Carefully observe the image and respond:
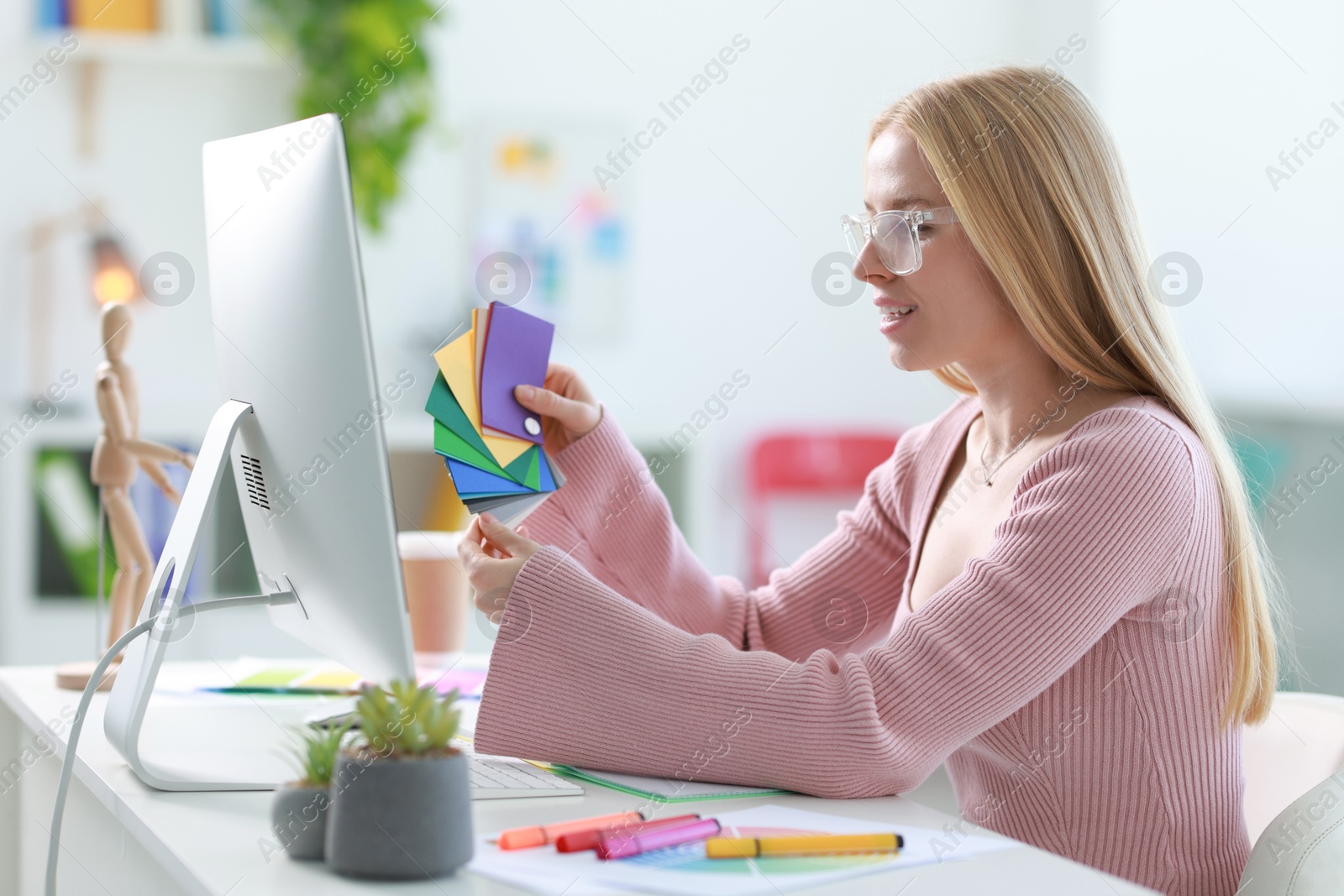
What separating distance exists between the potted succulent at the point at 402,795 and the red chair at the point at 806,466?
301cm

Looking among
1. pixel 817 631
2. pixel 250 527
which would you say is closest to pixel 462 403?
pixel 250 527

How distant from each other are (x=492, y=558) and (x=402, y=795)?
0.37m

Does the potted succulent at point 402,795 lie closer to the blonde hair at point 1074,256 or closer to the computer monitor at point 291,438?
the computer monitor at point 291,438

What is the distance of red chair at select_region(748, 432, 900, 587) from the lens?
3781 millimetres

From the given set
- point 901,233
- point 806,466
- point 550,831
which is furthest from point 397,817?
point 806,466

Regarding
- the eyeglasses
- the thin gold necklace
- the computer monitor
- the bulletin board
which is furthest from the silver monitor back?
the bulletin board

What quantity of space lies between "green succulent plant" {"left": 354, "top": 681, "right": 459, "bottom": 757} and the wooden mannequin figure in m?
0.72

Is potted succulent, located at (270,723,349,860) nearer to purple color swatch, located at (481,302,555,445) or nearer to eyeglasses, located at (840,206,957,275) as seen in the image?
purple color swatch, located at (481,302,555,445)

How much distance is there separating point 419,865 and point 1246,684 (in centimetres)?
76

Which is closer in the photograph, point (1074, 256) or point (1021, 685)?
point (1021, 685)

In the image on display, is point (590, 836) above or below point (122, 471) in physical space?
below

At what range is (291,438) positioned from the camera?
0.98 metres

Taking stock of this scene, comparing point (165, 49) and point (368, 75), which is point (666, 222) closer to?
point (368, 75)

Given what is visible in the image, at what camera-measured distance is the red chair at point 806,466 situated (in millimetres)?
3781
